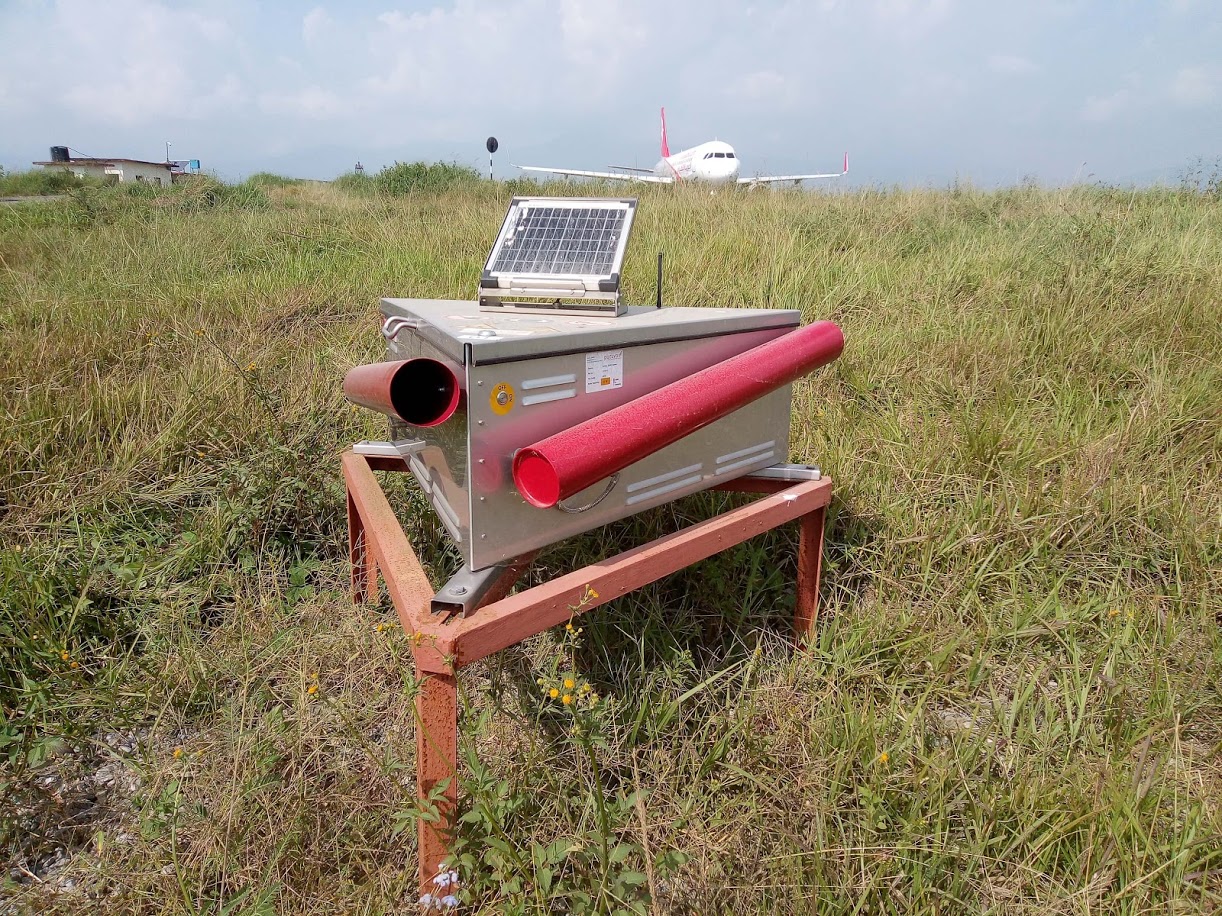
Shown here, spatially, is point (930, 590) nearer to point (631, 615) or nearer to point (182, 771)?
point (631, 615)

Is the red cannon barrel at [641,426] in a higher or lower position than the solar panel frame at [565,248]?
lower

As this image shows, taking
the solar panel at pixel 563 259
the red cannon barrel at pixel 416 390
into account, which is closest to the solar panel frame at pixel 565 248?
the solar panel at pixel 563 259

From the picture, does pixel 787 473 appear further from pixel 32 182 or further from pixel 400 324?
pixel 32 182

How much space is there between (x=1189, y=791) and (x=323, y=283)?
16.3 ft

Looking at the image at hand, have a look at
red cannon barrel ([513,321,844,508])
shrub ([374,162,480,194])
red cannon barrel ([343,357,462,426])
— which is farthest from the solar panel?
shrub ([374,162,480,194])

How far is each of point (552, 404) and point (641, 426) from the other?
0.19m

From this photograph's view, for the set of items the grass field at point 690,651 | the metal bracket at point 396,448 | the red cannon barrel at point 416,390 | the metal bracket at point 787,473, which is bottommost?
the grass field at point 690,651

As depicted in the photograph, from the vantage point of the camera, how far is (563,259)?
1913 mm

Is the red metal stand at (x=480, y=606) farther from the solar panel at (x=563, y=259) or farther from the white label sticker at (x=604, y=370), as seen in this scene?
the solar panel at (x=563, y=259)

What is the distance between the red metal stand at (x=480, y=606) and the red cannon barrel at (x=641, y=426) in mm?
219

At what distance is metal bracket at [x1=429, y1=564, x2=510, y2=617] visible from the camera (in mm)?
1389

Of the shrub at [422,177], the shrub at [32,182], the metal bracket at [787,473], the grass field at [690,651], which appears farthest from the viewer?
the shrub at [32,182]

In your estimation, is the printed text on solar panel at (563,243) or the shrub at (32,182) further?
the shrub at (32,182)

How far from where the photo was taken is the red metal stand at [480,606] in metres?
1.36
